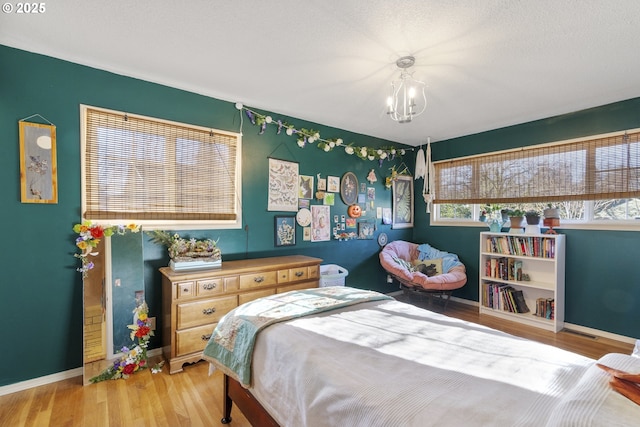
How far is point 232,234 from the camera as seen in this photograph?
10.3ft

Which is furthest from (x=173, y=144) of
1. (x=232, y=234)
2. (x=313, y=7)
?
(x=313, y=7)

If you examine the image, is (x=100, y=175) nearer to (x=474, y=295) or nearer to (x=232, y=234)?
(x=232, y=234)

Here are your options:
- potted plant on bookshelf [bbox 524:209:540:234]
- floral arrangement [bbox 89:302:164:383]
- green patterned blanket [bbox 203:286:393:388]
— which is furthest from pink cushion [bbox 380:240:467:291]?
floral arrangement [bbox 89:302:164:383]

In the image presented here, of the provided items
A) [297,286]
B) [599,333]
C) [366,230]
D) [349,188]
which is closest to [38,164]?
[297,286]

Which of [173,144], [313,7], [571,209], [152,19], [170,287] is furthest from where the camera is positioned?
[571,209]

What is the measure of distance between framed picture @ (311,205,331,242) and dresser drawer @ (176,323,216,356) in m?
1.69

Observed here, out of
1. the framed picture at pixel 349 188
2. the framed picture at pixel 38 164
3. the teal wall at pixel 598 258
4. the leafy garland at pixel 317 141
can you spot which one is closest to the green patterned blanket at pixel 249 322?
the framed picture at pixel 38 164

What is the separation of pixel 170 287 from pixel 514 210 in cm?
396

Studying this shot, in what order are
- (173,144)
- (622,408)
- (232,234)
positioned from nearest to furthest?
1. (622,408)
2. (173,144)
3. (232,234)

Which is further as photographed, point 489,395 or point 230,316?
point 230,316

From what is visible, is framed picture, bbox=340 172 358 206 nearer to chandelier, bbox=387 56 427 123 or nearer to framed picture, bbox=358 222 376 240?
framed picture, bbox=358 222 376 240

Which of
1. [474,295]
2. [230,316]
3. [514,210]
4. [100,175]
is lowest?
[474,295]

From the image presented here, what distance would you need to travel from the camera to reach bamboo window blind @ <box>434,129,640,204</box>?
304 centimetres

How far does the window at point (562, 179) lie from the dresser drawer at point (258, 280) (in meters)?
3.08
